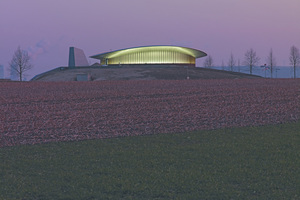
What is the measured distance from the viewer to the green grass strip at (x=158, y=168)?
829 centimetres

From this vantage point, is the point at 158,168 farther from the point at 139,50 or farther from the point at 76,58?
the point at 139,50

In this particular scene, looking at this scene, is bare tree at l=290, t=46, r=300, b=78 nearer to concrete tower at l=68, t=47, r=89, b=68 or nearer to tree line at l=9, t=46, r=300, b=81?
tree line at l=9, t=46, r=300, b=81

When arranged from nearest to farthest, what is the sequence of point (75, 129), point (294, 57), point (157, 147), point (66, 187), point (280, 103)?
point (66, 187) → point (157, 147) → point (75, 129) → point (280, 103) → point (294, 57)

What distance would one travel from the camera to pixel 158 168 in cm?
1015

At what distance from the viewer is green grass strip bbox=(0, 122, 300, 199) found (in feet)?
27.2

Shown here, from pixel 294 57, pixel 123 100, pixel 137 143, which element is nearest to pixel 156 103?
pixel 123 100

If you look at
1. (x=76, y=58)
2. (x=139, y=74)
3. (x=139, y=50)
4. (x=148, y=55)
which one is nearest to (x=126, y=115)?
(x=139, y=74)

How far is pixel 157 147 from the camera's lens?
41.8 feet

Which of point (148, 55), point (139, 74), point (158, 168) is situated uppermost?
point (148, 55)

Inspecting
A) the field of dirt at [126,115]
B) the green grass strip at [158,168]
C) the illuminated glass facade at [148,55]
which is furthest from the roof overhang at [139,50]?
the green grass strip at [158,168]

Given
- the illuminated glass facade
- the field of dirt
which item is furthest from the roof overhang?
the field of dirt

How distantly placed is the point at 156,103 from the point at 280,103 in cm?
894

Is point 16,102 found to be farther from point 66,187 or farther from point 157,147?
point 66,187

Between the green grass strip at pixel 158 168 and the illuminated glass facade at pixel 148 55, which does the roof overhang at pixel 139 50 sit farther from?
the green grass strip at pixel 158 168
